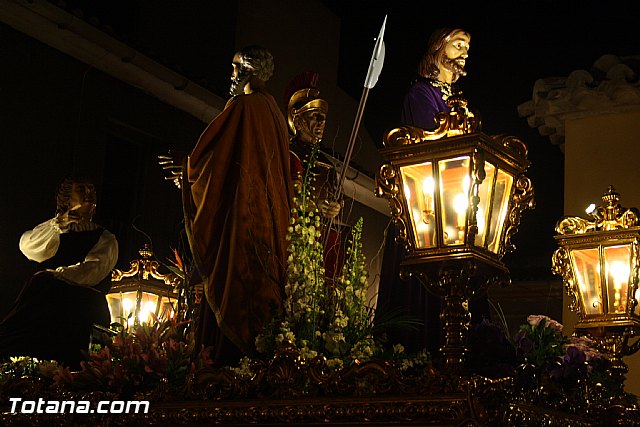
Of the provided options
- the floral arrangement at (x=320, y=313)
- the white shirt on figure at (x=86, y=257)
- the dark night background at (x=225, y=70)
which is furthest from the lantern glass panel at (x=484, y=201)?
the dark night background at (x=225, y=70)

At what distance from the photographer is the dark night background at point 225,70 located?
348 inches

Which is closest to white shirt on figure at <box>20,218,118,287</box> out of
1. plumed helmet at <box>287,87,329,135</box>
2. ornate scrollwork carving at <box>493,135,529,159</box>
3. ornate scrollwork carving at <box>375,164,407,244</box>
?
plumed helmet at <box>287,87,329,135</box>

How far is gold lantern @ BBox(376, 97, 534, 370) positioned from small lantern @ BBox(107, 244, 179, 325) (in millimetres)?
2232

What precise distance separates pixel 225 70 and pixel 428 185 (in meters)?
8.45

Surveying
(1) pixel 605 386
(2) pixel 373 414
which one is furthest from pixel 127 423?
(1) pixel 605 386

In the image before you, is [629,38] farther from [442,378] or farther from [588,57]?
[442,378]

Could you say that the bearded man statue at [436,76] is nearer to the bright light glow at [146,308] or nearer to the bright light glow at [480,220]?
the bright light glow at [480,220]

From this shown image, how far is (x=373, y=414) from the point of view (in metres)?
3.22

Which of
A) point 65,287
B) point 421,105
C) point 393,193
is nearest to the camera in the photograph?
point 393,193

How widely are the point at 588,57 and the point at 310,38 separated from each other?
4.06 metres

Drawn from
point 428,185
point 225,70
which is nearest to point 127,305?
point 428,185

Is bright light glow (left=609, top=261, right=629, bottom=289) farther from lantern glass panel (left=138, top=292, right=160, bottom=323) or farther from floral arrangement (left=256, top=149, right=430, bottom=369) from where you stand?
lantern glass panel (left=138, top=292, right=160, bottom=323)

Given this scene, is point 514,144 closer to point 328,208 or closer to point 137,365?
point 328,208

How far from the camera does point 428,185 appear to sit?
11.8 feet
